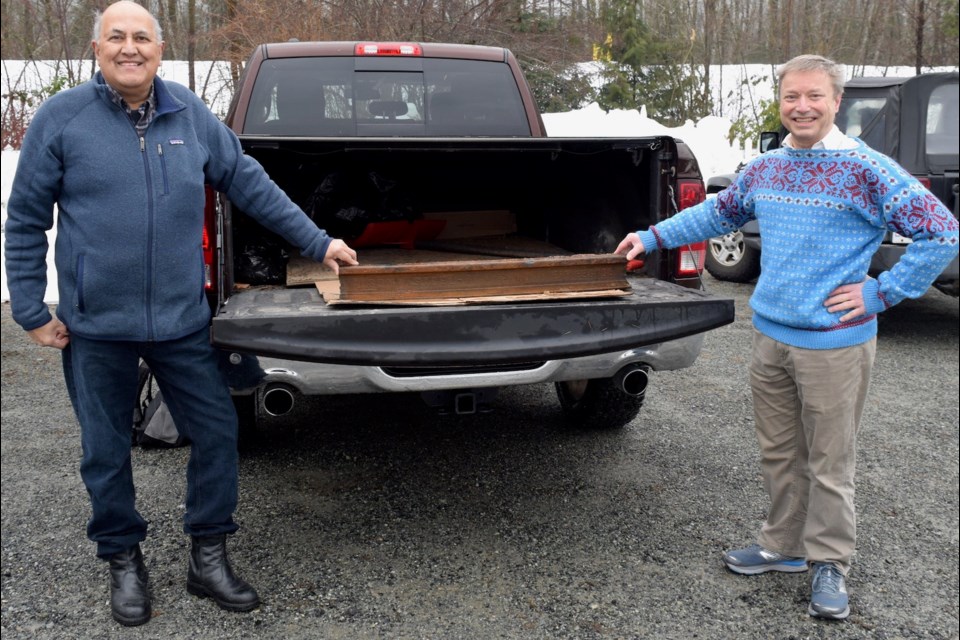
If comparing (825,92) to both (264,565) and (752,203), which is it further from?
(264,565)

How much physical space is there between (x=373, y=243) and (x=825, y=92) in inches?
95.5

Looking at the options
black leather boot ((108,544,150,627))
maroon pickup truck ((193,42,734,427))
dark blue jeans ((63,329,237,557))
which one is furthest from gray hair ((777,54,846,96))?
black leather boot ((108,544,150,627))

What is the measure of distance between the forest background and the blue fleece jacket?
4.11m

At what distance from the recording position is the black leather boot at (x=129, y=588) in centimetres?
275

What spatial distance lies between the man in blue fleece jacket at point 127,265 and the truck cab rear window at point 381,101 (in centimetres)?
194

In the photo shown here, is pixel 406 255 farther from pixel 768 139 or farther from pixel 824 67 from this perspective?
pixel 768 139

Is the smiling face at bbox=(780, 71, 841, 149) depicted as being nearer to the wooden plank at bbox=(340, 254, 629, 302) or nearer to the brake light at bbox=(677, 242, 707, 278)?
the wooden plank at bbox=(340, 254, 629, 302)

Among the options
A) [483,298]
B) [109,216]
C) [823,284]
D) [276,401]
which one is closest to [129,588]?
[276,401]

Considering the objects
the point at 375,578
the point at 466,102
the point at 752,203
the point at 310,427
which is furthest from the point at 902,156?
the point at 375,578

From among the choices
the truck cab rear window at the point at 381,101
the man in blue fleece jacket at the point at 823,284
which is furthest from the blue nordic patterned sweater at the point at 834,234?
the truck cab rear window at the point at 381,101

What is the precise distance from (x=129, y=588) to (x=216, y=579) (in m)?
0.26

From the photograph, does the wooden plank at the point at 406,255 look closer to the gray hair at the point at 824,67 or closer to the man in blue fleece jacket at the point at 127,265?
the man in blue fleece jacket at the point at 127,265

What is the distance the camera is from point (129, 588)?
2.81 meters

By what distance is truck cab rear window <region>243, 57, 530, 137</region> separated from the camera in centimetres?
479
